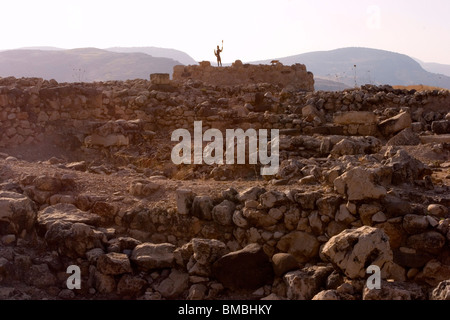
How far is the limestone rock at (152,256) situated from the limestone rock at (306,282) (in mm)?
1227

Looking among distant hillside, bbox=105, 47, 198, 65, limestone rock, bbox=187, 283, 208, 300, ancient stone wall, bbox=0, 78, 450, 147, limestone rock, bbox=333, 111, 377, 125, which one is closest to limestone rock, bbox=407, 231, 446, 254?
limestone rock, bbox=187, 283, 208, 300

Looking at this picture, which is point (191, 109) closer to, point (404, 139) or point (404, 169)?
point (404, 139)

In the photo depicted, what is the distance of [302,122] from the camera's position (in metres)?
9.95

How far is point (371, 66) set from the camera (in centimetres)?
12525

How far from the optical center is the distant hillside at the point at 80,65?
223ft

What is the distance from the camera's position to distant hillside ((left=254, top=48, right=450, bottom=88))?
10488 centimetres

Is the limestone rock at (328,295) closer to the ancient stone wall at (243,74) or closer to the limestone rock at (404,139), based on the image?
the limestone rock at (404,139)

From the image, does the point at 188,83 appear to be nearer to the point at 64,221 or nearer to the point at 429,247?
Result: the point at 64,221

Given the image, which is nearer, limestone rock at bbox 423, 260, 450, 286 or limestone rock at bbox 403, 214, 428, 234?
limestone rock at bbox 423, 260, 450, 286

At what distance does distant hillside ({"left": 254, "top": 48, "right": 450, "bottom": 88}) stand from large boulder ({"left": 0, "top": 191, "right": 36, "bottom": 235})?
94.0 metres

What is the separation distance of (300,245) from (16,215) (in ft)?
9.94

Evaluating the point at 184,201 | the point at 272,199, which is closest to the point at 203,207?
the point at 184,201

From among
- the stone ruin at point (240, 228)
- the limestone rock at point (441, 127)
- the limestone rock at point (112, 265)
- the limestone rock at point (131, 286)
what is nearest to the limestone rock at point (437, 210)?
the stone ruin at point (240, 228)

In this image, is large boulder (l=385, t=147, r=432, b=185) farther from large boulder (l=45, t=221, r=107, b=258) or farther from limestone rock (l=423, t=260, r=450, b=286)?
large boulder (l=45, t=221, r=107, b=258)
